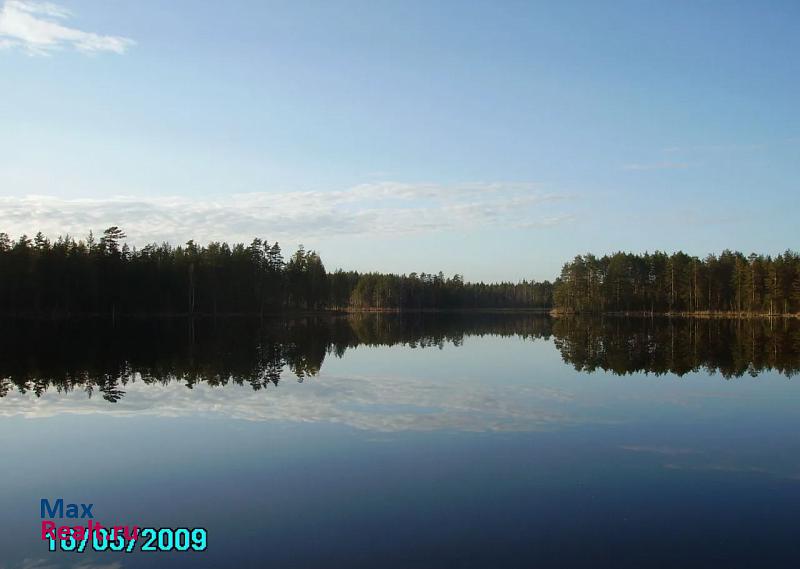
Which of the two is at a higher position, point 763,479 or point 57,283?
point 57,283

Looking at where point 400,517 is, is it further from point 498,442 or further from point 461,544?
point 498,442

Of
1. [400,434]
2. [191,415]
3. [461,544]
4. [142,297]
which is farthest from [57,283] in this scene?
[461,544]

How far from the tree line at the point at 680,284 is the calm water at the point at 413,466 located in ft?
300

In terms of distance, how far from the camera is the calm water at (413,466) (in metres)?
9.22

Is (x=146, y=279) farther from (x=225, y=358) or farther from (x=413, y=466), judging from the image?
(x=413, y=466)

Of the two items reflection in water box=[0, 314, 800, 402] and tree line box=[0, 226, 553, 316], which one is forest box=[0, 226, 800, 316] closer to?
tree line box=[0, 226, 553, 316]

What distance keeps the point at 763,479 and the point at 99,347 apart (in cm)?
4235

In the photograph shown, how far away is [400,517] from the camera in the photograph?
10344 mm

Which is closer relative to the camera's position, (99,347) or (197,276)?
(99,347)

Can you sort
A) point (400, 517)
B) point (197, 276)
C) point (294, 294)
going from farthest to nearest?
point (294, 294) → point (197, 276) → point (400, 517)

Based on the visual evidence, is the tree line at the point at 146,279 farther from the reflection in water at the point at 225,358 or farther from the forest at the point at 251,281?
the reflection in water at the point at 225,358

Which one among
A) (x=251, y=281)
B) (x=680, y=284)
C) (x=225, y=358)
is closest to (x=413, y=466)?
(x=225, y=358)

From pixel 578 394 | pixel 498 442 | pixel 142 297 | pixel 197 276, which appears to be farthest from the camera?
pixel 197 276

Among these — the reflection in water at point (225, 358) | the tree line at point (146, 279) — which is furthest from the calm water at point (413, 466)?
the tree line at point (146, 279)
